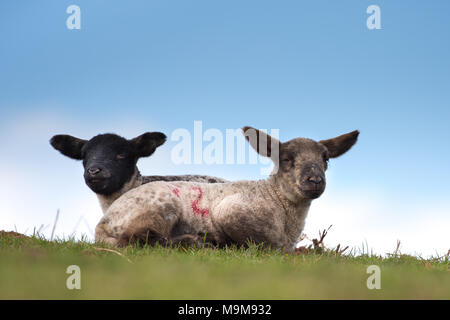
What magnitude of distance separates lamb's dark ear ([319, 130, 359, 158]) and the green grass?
3.69m

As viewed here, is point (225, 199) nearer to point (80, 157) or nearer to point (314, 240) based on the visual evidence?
point (314, 240)

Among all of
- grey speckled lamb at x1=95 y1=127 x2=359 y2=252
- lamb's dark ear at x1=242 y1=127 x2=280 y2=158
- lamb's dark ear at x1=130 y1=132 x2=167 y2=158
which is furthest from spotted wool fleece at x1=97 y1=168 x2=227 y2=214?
lamb's dark ear at x1=242 y1=127 x2=280 y2=158

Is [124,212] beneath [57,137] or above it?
beneath

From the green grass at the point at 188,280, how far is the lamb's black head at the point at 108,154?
3.27 meters

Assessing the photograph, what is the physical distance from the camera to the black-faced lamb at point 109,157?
374 inches

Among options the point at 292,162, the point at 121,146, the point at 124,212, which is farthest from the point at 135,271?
the point at 121,146

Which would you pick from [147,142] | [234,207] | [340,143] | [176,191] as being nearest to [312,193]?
[234,207]

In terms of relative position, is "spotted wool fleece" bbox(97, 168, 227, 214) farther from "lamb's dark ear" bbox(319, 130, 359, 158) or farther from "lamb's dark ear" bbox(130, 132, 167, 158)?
"lamb's dark ear" bbox(319, 130, 359, 158)

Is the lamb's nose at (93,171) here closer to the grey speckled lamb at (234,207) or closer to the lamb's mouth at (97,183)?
the lamb's mouth at (97,183)

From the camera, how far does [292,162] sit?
28.4 ft

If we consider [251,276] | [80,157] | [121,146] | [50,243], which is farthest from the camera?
[80,157]

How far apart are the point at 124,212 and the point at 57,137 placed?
3628mm

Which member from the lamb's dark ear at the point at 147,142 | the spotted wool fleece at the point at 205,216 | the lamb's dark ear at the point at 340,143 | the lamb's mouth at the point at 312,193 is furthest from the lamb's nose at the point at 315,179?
the lamb's dark ear at the point at 147,142
